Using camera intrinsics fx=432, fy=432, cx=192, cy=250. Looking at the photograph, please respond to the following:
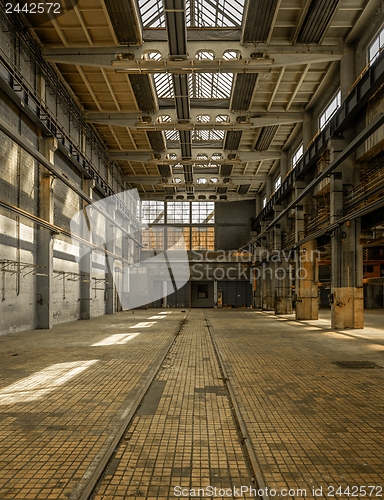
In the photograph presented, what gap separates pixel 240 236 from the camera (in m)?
42.8

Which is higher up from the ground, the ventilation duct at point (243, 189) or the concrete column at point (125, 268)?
the ventilation duct at point (243, 189)

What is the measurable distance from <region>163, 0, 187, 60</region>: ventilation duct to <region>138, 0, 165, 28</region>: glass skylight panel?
1.96 m

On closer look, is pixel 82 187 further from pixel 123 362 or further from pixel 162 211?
pixel 162 211

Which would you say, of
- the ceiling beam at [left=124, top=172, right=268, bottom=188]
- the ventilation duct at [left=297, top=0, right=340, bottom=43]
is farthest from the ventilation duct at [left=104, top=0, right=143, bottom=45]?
the ceiling beam at [left=124, top=172, right=268, bottom=188]

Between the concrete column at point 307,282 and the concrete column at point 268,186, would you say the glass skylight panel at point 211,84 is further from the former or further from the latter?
the concrete column at point 268,186

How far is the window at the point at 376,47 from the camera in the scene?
1445 centimetres

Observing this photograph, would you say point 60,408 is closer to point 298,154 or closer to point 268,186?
point 298,154

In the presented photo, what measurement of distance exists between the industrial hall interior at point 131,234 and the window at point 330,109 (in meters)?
0.17

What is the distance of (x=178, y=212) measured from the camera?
43281mm

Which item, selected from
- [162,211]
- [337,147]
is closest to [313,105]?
[337,147]

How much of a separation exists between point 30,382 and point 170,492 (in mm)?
4561

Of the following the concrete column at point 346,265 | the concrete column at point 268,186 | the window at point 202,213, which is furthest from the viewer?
the window at point 202,213

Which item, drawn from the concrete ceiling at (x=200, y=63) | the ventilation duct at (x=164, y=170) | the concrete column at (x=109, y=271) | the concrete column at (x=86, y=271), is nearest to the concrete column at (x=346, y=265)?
the concrete ceiling at (x=200, y=63)

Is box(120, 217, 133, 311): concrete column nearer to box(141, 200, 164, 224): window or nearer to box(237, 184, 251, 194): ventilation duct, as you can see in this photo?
box(141, 200, 164, 224): window
